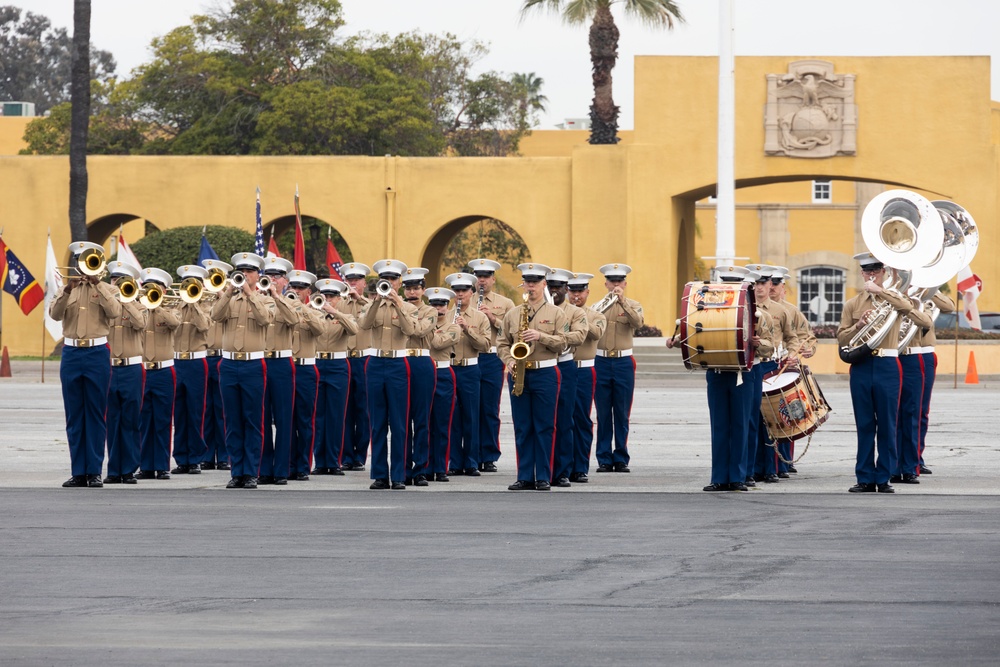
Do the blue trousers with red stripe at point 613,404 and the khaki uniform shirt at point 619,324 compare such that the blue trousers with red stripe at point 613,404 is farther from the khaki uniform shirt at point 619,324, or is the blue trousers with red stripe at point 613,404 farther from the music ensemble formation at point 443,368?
the khaki uniform shirt at point 619,324

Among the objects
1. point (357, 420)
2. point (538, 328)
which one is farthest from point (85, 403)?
point (538, 328)

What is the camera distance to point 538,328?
14562mm

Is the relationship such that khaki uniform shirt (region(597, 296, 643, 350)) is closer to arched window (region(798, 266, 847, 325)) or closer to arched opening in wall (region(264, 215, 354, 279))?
arched opening in wall (region(264, 215, 354, 279))

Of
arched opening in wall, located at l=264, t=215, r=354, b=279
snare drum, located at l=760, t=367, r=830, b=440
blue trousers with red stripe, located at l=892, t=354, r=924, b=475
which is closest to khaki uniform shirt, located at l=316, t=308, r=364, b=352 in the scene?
snare drum, located at l=760, t=367, r=830, b=440

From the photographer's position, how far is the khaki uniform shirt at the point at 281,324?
14.7 m

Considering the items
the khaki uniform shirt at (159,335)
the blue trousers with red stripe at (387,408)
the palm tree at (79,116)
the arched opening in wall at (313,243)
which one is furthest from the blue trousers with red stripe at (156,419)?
the arched opening in wall at (313,243)

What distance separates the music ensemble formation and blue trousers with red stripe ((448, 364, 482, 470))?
0.8 inches

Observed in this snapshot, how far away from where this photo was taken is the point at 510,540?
11078 mm

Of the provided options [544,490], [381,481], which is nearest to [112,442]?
[381,481]

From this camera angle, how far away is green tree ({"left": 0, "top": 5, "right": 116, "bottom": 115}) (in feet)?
288

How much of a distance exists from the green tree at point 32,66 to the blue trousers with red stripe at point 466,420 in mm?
74918

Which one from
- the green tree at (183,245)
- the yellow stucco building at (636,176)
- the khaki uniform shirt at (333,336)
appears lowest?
the khaki uniform shirt at (333,336)

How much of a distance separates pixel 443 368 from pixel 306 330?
1.31m

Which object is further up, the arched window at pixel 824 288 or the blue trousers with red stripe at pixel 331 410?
the arched window at pixel 824 288
